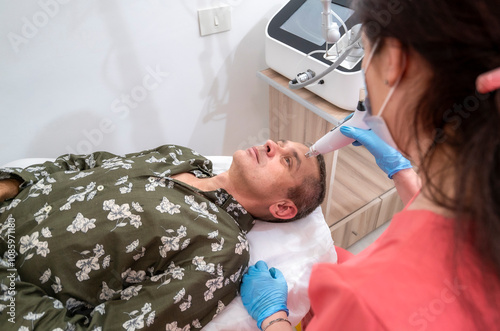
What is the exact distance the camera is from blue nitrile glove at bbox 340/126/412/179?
1.25 m

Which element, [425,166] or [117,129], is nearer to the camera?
[425,166]

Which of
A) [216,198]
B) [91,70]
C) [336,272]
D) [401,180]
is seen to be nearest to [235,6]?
[91,70]

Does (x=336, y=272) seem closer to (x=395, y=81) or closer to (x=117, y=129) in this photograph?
(x=395, y=81)

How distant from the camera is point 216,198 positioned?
1364mm

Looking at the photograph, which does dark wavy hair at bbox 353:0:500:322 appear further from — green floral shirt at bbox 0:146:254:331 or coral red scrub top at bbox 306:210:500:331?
green floral shirt at bbox 0:146:254:331

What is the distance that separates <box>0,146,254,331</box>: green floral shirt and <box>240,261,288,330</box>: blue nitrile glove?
5 cm

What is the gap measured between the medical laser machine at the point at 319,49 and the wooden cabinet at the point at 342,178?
0.11 m

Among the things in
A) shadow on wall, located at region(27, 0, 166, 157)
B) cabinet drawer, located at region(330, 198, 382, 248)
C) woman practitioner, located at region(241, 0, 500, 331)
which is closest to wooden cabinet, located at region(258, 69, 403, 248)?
cabinet drawer, located at region(330, 198, 382, 248)

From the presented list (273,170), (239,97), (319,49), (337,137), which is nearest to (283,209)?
(273,170)

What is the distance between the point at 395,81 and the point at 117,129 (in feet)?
5.16

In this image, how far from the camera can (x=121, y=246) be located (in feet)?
3.69

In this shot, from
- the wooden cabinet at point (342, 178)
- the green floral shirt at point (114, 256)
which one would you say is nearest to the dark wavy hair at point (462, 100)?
the green floral shirt at point (114, 256)

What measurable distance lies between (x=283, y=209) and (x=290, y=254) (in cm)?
18

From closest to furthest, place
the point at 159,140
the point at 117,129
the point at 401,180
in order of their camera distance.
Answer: the point at 401,180, the point at 117,129, the point at 159,140
